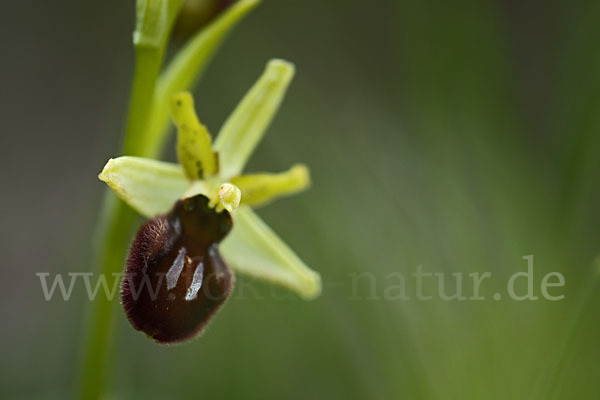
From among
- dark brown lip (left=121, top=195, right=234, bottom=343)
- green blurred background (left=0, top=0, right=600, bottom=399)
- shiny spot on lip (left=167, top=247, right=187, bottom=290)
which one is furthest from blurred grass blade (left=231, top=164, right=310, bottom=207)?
green blurred background (left=0, top=0, right=600, bottom=399)

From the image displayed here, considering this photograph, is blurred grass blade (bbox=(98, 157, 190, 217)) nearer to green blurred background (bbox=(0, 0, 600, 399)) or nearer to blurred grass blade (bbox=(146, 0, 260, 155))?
blurred grass blade (bbox=(146, 0, 260, 155))

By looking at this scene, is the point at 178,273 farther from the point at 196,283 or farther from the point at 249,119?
the point at 249,119

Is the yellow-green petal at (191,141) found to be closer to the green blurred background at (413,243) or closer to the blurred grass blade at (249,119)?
the blurred grass blade at (249,119)

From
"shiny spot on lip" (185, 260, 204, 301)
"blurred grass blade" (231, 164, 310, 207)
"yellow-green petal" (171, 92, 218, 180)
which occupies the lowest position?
"shiny spot on lip" (185, 260, 204, 301)

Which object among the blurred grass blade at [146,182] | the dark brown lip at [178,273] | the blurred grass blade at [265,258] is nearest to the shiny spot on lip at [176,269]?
the dark brown lip at [178,273]

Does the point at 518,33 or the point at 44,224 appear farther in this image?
the point at 518,33

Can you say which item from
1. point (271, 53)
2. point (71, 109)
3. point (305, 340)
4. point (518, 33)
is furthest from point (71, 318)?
point (518, 33)

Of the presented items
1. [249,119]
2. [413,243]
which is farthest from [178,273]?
[413,243]

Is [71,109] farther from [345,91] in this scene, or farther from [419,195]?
[419,195]
